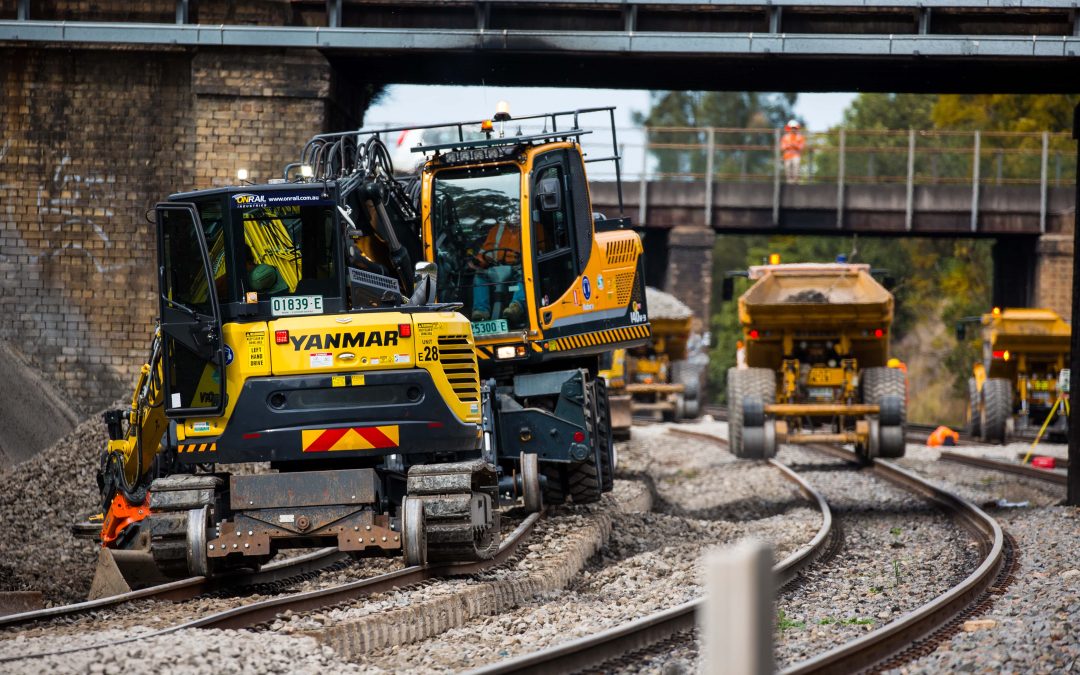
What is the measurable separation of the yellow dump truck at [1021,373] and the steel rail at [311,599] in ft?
69.3

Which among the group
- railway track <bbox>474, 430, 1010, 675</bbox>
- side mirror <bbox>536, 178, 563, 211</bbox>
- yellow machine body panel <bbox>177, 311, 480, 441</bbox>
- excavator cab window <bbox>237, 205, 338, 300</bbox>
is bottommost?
railway track <bbox>474, 430, 1010, 675</bbox>

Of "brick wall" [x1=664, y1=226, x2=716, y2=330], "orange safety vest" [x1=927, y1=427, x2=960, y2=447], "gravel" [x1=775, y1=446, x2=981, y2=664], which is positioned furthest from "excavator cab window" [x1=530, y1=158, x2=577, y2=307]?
"brick wall" [x1=664, y1=226, x2=716, y2=330]

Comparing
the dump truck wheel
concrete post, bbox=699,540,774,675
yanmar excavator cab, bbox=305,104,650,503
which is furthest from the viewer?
the dump truck wheel

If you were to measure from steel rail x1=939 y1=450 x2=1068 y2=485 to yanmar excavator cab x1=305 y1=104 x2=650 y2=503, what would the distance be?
8749mm

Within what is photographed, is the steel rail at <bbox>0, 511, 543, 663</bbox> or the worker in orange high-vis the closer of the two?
the steel rail at <bbox>0, 511, 543, 663</bbox>

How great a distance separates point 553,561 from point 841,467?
12881 millimetres

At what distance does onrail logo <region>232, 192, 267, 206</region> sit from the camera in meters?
10.2

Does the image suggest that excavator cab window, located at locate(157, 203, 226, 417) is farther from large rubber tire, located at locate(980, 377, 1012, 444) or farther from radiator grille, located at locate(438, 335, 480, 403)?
large rubber tire, located at locate(980, 377, 1012, 444)

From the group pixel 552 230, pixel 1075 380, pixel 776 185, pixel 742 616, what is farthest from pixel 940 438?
pixel 742 616

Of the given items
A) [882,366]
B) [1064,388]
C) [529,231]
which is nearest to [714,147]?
[1064,388]

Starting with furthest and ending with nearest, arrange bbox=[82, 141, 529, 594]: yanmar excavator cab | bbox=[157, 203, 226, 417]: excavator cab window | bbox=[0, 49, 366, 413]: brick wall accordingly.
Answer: bbox=[0, 49, 366, 413]: brick wall → bbox=[157, 203, 226, 417]: excavator cab window → bbox=[82, 141, 529, 594]: yanmar excavator cab

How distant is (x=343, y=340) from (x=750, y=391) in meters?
11.5

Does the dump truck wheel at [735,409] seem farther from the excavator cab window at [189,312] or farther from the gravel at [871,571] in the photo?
the excavator cab window at [189,312]

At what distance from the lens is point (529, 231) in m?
14.4
